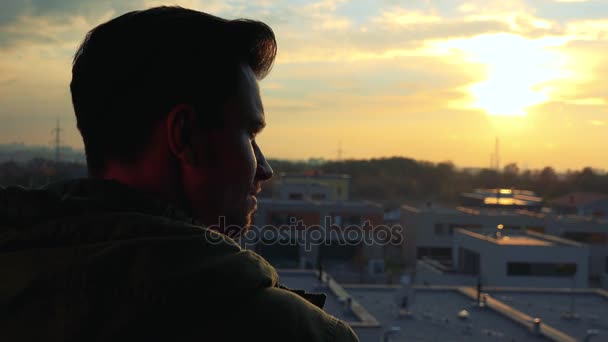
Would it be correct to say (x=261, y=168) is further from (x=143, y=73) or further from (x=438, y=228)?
(x=438, y=228)

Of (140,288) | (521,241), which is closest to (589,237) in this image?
(521,241)

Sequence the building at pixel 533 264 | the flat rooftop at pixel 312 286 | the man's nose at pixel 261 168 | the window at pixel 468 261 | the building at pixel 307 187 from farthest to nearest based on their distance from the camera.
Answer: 1. the building at pixel 307 187
2. the window at pixel 468 261
3. the building at pixel 533 264
4. the flat rooftop at pixel 312 286
5. the man's nose at pixel 261 168

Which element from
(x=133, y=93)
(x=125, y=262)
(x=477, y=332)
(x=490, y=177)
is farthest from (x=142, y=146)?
(x=490, y=177)

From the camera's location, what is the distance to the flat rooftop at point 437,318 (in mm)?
10938

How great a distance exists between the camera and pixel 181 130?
0.90 meters

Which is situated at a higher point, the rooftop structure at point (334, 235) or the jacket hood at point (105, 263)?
the jacket hood at point (105, 263)

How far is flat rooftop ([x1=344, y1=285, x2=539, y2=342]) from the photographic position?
10938 millimetres

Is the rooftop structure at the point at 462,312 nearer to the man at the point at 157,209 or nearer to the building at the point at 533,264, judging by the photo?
the building at the point at 533,264

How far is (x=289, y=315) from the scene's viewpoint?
0.73 m

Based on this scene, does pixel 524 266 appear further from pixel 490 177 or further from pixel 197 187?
pixel 490 177

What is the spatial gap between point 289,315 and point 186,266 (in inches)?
4.9

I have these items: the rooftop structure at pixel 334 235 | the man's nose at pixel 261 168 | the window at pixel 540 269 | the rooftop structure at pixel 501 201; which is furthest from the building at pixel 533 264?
the man's nose at pixel 261 168

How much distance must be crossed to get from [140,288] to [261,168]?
16.7 inches

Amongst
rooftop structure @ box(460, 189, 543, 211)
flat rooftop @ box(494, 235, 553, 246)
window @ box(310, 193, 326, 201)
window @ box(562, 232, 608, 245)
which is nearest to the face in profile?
flat rooftop @ box(494, 235, 553, 246)
